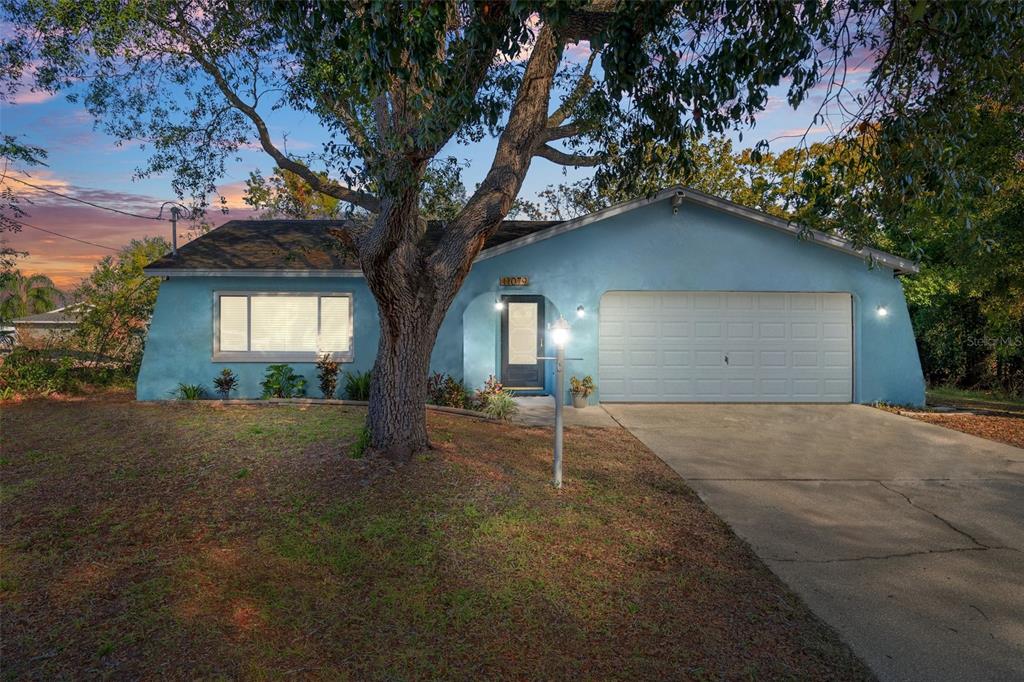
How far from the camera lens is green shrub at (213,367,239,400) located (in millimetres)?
12191

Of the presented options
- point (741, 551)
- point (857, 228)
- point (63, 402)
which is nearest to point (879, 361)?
point (857, 228)

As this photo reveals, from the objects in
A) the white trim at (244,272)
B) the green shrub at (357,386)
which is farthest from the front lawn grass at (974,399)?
the white trim at (244,272)

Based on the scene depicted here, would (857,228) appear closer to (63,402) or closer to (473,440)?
(473,440)

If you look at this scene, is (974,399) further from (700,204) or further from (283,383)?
(283,383)

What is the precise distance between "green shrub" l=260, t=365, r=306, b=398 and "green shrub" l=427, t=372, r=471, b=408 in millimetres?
2815

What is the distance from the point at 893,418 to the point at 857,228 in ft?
20.4

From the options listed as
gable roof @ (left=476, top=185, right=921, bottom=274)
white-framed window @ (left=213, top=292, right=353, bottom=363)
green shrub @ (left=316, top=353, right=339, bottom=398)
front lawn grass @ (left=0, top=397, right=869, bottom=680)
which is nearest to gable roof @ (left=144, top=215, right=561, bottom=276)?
white-framed window @ (left=213, top=292, right=353, bottom=363)

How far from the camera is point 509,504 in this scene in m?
5.63

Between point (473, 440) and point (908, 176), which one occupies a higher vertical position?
point (908, 176)

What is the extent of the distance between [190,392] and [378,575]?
Answer: 32.1ft

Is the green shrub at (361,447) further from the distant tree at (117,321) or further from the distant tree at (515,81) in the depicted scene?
the distant tree at (117,321)

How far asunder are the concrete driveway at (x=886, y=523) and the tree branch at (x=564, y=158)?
14.0 feet

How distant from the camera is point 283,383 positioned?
12242 millimetres

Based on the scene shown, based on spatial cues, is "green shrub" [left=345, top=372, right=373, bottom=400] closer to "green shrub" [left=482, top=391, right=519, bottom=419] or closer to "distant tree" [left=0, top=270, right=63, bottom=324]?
"green shrub" [left=482, top=391, right=519, bottom=419]
